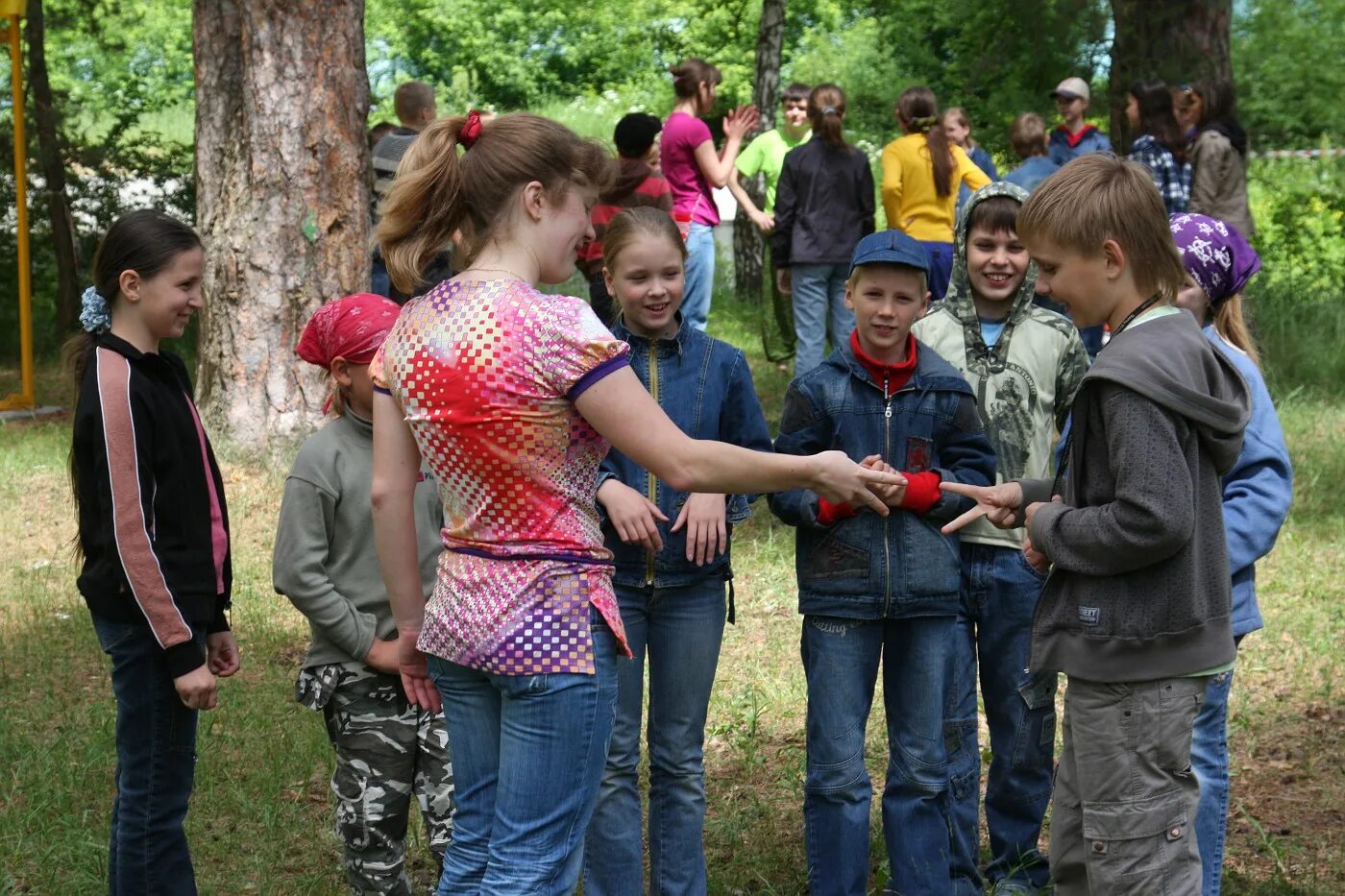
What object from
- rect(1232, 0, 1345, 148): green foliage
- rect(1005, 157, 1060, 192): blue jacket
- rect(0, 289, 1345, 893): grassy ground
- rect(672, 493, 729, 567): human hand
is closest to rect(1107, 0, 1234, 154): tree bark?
rect(1005, 157, 1060, 192): blue jacket

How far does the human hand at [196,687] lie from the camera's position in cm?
339

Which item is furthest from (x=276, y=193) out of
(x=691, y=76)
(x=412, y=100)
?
(x=691, y=76)

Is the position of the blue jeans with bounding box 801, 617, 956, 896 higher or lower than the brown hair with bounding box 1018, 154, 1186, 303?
lower

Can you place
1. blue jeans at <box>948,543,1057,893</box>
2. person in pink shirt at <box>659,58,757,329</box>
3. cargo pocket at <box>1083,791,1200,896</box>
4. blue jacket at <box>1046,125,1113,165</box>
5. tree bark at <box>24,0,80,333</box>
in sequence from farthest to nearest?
1. tree bark at <box>24,0,80,333</box>
2. blue jacket at <box>1046,125,1113,165</box>
3. person in pink shirt at <box>659,58,757,329</box>
4. blue jeans at <box>948,543,1057,893</box>
5. cargo pocket at <box>1083,791,1200,896</box>

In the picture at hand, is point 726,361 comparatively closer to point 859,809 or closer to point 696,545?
point 696,545

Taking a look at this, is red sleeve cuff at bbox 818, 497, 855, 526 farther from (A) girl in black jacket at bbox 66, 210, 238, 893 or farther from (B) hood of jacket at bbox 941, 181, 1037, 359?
(A) girl in black jacket at bbox 66, 210, 238, 893

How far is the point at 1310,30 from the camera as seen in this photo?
16984mm

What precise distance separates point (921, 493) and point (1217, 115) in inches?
297

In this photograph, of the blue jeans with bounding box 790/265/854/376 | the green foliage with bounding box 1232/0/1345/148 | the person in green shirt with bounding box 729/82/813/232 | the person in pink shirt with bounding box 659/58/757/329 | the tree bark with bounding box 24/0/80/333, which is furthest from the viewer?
the green foliage with bounding box 1232/0/1345/148

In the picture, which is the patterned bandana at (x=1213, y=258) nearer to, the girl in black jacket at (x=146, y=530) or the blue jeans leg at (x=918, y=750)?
the blue jeans leg at (x=918, y=750)

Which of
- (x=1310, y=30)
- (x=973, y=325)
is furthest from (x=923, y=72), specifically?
(x=973, y=325)

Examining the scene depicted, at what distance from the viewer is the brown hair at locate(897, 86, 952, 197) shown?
32.2 ft

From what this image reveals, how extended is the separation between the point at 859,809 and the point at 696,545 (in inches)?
32.6

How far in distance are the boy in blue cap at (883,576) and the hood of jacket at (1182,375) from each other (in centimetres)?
87
